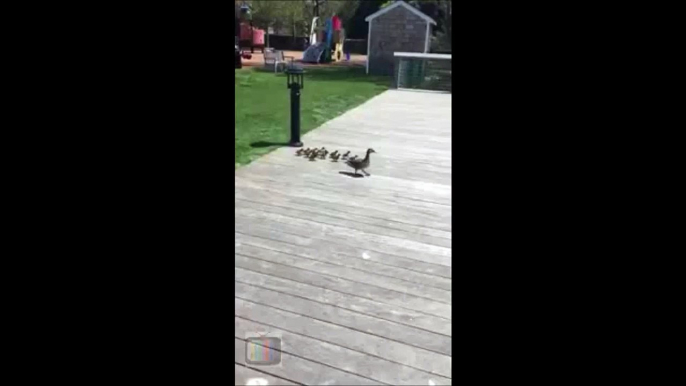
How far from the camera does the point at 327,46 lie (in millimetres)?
26531

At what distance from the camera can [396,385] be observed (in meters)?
2.99

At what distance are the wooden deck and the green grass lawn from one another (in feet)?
3.74

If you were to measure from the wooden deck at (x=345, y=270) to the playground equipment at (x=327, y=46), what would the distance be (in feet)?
60.1

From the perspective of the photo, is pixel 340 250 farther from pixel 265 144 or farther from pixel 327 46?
pixel 327 46

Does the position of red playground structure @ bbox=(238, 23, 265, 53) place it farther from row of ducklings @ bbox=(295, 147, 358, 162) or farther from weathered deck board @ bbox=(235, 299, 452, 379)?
weathered deck board @ bbox=(235, 299, 452, 379)

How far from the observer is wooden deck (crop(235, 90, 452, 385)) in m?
3.20

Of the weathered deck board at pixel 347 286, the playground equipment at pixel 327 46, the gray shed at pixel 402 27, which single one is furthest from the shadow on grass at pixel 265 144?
the playground equipment at pixel 327 46

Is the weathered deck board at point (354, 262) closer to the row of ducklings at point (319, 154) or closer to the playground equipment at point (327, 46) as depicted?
the row of ducklings at point (319, 154)

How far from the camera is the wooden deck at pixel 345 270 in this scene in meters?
3.20

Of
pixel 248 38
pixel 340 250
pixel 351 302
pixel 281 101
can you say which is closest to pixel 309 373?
pixel 351 302

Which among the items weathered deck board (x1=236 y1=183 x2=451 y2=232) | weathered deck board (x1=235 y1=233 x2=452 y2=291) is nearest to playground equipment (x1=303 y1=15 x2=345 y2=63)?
weathered deck board (x1=236 y1=183 x2=451 y2=232)
